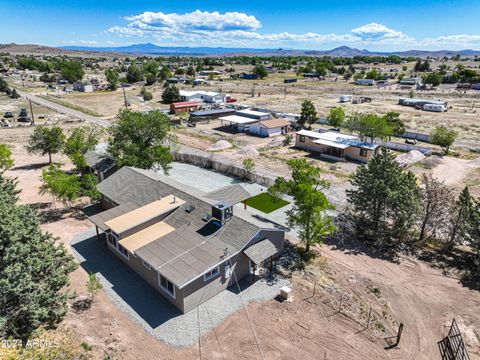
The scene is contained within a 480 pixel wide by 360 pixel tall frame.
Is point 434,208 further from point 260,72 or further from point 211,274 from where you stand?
point 260,72

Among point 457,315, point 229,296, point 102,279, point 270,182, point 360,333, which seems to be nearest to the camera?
point 360,333


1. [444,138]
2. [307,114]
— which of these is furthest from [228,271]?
[307,114]

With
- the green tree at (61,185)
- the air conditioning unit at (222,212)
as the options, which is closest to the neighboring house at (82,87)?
the green tree at (61,185)

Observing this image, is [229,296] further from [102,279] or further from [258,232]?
[102,279]

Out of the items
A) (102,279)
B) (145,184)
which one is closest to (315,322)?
(102,279)

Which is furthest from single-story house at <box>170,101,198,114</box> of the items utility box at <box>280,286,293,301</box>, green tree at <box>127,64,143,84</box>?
green tree at <box>127,64,143,84</box>

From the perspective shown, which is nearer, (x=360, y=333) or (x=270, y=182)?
(x=360, y=333)

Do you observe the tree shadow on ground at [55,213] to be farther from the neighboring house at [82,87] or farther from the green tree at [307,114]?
the neighboring house at [82,87]

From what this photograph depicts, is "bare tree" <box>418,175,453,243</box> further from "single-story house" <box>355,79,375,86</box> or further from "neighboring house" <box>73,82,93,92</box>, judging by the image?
"single-story house" <box>355,79,375,86</box>
